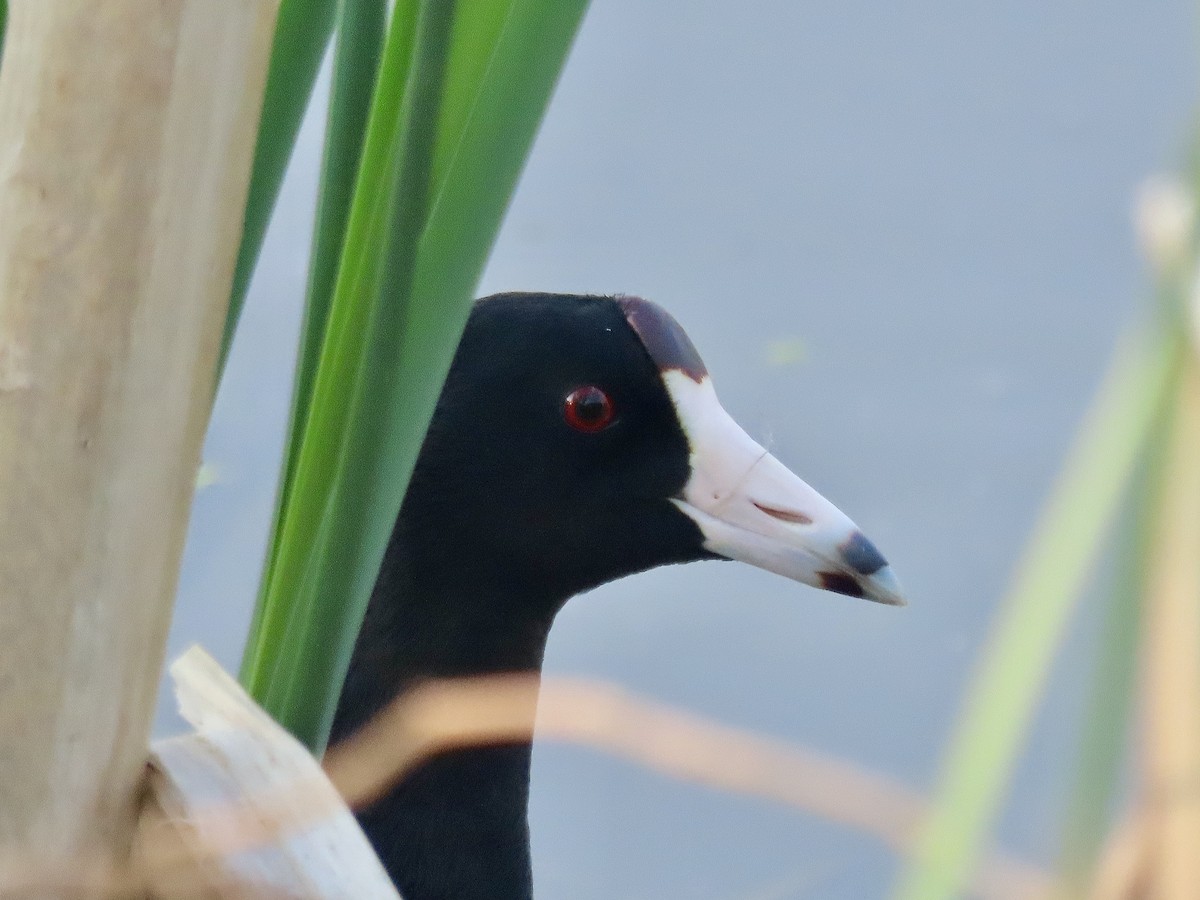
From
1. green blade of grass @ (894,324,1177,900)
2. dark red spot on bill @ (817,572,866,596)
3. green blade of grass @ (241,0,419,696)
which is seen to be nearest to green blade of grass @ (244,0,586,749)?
green blade of grass @ (241,0,419,696)

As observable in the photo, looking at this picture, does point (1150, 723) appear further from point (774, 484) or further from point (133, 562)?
point (774, 484)

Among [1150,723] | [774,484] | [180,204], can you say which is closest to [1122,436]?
[1150,723]

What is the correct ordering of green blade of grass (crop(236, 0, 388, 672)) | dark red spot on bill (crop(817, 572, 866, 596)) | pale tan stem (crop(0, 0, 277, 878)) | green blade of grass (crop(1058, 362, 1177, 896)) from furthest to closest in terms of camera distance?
dark red spot on bill (crop(817, 572, 866, 596)), green blade of grass (crop(236, 0, 388, 672)), pale tan stem (crop(0, 0, 277, 878)), green blade of grass (crop(1058, 362, 1177, 896))

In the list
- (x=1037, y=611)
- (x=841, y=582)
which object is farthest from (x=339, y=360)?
(x=841, y=582)

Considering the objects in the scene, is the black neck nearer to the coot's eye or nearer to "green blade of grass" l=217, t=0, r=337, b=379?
the coot's eye

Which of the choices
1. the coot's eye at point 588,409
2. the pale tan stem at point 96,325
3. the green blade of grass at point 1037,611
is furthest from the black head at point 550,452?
the green blade of grass at point 1037,611

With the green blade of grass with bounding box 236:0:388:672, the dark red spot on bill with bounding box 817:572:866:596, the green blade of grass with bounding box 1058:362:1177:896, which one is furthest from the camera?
the dark red spot on bill with bounding box 817:572:866:596
